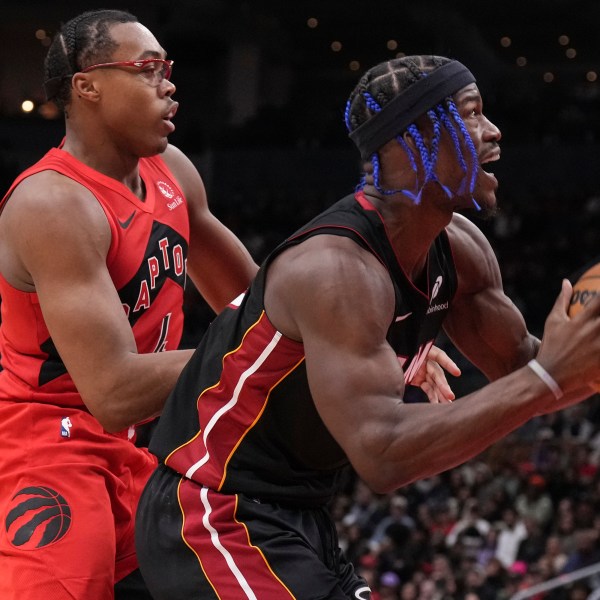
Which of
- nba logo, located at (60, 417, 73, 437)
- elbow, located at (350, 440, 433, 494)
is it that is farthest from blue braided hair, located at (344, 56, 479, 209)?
nba logo, located at (60, 417, 73, 437)

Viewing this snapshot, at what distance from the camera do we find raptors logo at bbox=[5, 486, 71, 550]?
11.6ft

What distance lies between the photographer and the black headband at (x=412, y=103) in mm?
3191

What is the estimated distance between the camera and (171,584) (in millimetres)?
3133

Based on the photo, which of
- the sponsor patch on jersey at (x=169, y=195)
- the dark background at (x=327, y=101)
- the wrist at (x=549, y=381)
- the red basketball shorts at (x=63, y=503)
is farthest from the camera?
the dark background at (x=327, y=101)

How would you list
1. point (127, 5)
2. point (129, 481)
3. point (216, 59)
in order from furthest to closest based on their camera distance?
point (216, 59)
point (127, 5)
point (129, 481)

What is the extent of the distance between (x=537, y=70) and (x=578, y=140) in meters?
6.06

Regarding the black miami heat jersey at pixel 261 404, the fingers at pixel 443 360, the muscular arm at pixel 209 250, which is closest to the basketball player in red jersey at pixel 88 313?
the muscular arm at pixel 209 250

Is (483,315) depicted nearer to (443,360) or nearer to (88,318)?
(443,360)

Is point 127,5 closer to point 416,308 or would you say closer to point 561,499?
point 561,499

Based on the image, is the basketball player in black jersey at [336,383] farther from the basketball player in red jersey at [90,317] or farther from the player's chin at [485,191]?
the basketball player in red jersey at [90,317]

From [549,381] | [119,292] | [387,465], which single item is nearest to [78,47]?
[119,292]

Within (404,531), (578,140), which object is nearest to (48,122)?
(578,140)

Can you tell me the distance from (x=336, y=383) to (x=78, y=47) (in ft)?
5.47

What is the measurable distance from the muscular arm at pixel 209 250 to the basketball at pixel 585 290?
5.45 ft
